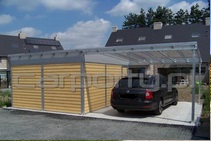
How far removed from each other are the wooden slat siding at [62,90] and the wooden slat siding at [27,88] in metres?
0.53

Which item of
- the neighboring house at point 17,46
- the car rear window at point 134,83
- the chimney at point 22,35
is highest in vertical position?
the chimney at point 22,35

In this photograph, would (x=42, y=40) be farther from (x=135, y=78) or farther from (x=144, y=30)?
(x=135, y=78)

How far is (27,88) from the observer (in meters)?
12.0

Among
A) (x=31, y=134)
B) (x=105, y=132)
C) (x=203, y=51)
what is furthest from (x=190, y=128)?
(x=203, y=51)

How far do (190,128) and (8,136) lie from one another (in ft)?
17.7

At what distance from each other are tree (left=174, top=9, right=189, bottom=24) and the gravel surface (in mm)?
50360

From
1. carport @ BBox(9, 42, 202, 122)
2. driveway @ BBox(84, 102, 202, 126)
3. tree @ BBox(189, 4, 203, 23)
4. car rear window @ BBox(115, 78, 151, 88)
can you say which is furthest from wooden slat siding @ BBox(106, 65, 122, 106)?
tree @ BBox(189, 4, 203, 23)

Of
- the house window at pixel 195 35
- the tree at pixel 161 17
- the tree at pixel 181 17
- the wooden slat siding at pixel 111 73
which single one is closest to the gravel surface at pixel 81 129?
the wooden slat siding at pixel 111 73

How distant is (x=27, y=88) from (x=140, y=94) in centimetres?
582

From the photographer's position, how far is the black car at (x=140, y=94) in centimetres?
898

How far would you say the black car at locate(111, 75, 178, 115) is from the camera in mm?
8984

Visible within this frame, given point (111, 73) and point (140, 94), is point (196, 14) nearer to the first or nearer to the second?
point (111, 73)

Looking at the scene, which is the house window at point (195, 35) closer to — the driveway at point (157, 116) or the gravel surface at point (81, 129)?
the driveway at point (157, 116)

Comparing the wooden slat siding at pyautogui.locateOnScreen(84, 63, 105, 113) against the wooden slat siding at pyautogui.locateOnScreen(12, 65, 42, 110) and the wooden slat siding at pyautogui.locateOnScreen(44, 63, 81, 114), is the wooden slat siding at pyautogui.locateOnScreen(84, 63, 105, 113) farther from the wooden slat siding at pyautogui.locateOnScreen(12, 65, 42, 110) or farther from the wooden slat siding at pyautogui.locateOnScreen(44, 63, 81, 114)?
the wooden slat siding at pyautogui.locateOnScreen(12, 65, 42, 110)
